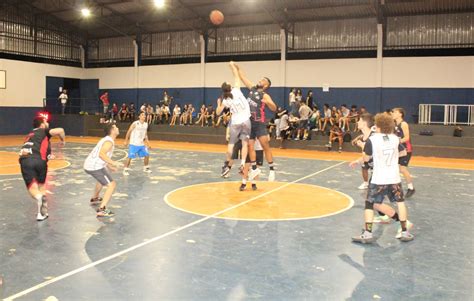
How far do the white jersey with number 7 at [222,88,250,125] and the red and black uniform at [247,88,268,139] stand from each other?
0.38 metres

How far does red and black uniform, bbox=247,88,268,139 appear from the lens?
10011 millimetres

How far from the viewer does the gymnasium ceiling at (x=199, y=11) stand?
78.0ft

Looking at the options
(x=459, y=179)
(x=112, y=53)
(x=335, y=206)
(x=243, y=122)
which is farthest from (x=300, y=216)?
(x=112, y=53)

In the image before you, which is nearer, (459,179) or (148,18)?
(459,179)

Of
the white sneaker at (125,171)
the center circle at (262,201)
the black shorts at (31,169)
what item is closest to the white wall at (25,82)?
the white sneaker at (125,171)

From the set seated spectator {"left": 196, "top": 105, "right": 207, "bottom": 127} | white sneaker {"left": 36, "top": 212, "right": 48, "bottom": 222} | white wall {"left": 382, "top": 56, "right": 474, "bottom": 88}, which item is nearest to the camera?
white sneaker {"left": 36, "top": 212, "right": 48, "bottom": 222}

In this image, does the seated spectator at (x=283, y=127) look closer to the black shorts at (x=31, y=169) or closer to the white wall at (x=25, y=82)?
the black shorts at (x=31, y=169)

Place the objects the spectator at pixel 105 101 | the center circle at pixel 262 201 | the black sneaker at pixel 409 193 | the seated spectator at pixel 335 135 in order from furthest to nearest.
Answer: the spectator at pixel 105 101 → the seated spectator at pixel 335 135 → the black sneaker at pixel 409 193 → the center circle at pixel 262 201

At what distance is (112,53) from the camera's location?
35094 mm

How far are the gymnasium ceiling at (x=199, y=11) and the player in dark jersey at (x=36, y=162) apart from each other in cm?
2021

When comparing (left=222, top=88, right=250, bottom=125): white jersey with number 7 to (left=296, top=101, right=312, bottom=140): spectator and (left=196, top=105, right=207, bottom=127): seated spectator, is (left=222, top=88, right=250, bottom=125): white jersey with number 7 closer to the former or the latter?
(left=296, top=101, right=312, bottom=140): spectator

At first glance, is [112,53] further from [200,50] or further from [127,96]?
[200,50]

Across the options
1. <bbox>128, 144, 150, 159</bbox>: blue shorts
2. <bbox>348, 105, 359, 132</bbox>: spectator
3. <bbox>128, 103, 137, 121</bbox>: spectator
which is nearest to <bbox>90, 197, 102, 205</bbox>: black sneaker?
<bbox>128, 144, 150, 159</bbox>: blue shorts

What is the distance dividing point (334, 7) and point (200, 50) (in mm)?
10008
